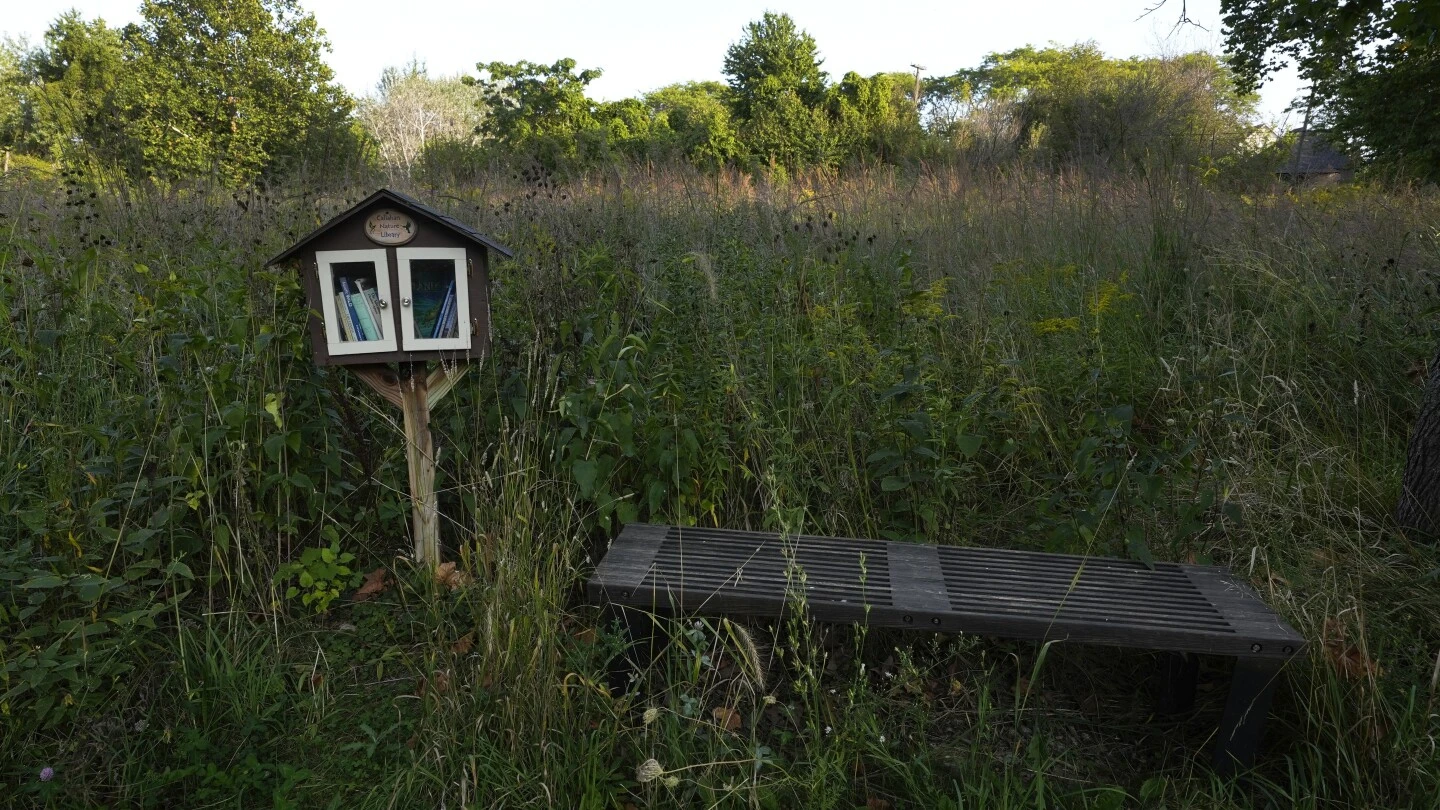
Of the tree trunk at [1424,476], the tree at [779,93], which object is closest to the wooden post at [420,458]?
the tree trunk at [1424,476]

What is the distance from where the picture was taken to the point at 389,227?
2.65 metres

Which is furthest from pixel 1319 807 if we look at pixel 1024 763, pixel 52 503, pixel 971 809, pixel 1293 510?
pixel 52 503

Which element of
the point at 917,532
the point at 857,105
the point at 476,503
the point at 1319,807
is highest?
the point at 857,105

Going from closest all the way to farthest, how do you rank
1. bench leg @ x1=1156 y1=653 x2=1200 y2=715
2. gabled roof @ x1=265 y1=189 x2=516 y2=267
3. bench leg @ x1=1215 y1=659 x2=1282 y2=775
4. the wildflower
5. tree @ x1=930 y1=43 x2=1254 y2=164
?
the wildflower → bench leg @ x1=1215 y1=659 x2=1282 y2=775 → bench leg @ x1=1156 y1=653 x2=1200 y2=715 → gabled roof @ x1=265 y1=189 x2=516 y2=267 → tree @ x1=930 y1=43 x2=1254 y2=164

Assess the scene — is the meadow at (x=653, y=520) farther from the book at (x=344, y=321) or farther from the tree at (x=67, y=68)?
the tree at (x=67, y=68)

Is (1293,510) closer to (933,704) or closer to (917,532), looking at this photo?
(917,532)

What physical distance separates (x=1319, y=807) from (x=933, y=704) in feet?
3.00

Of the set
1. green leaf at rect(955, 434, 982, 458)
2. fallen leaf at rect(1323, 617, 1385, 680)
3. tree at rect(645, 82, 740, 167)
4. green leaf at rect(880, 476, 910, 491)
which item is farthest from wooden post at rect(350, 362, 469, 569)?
tree at rect(645, 82, 740, 167)

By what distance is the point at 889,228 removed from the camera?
654cm

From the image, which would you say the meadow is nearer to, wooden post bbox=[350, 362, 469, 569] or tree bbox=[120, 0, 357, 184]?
wooden post bbox=[350, 362, 469, 569]

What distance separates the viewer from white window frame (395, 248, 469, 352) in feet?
8.75

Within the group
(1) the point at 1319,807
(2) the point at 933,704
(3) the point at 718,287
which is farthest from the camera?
(3) the point at 718,287

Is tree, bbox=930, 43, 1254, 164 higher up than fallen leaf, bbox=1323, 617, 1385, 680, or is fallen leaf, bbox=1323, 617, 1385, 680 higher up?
tree, bbox=930, 43, 1254, 164

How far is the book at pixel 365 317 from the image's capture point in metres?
2.66
